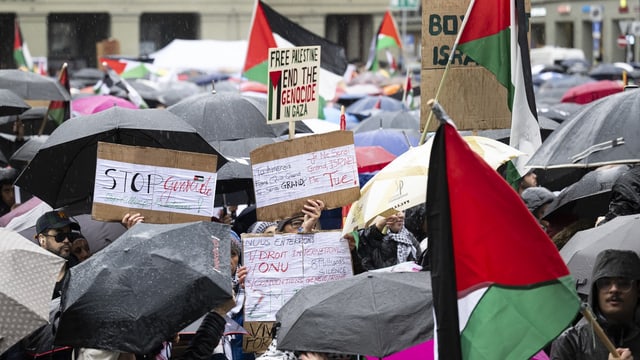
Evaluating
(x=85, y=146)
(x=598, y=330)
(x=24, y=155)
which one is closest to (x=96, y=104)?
(x=24, y=155)

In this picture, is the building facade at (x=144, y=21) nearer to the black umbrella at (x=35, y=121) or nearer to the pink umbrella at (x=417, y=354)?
the black umbrella at (x=35, y=121)

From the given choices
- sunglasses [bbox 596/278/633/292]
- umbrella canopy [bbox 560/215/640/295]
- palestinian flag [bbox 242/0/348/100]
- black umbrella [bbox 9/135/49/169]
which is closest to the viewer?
sunglasses [bbox 596/278/633/292]

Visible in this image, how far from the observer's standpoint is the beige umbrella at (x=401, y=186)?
6.76m

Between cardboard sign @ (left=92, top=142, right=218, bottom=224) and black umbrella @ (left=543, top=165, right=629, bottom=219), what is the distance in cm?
220

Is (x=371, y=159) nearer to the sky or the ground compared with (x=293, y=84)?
nearer to the ground

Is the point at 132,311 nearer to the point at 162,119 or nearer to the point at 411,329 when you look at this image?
the point at 411,329

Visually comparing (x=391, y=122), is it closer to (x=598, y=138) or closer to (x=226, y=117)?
(x=226, y=117)

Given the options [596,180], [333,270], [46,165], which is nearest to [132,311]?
[333,270]

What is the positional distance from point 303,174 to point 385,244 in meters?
0.86

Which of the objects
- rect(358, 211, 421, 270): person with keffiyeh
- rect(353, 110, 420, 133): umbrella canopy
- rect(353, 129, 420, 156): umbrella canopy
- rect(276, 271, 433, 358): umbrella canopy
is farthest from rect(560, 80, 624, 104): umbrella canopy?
rect(276, 271, 433, 358): umbrella canopy

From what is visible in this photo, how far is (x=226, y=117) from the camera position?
9.99 meters

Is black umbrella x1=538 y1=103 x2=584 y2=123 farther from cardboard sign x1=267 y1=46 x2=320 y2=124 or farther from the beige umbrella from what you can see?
the beige umbrella

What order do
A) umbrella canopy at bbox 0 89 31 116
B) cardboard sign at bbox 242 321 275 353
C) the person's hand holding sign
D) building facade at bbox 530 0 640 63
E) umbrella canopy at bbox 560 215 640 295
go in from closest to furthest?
umbrella canopy at bbox 560 215 640 295, cardboard sign at bbox 242 321 275 353, the person's hand holding sign, umbrella canopy at bbox 0 89 31 116, building facade at bbox 530 0 640 63

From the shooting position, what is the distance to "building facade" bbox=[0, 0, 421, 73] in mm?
55062
